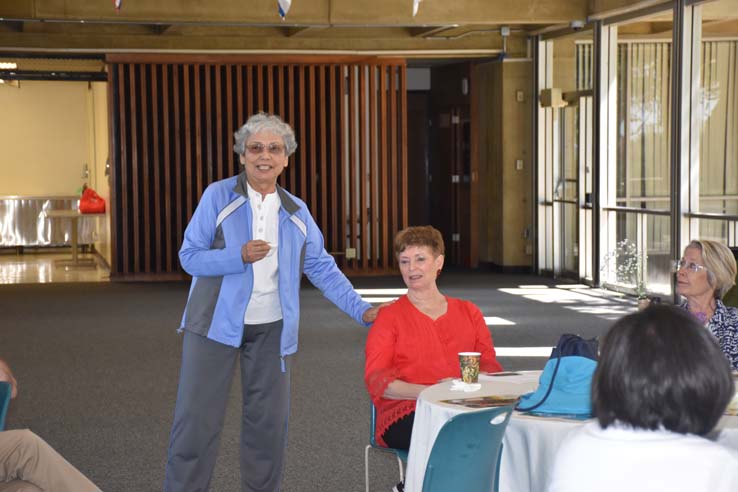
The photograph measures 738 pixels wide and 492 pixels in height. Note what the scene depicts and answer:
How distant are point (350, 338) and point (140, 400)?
119 inches

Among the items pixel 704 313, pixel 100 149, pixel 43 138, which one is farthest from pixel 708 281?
pixel 43 138

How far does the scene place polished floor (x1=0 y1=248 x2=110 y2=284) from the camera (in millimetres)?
15586

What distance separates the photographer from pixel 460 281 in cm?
1475

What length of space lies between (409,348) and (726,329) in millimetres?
1543

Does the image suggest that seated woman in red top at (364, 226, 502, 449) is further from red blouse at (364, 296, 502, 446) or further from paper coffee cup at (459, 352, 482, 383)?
paper coffee cup at (459, 352, 482, 383)

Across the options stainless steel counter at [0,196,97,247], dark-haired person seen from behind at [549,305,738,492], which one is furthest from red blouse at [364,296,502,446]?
stainless steel counter at [0,196,97,247]

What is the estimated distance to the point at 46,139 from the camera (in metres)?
21.6

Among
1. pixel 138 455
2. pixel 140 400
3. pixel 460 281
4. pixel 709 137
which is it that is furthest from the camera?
pixel 460 281

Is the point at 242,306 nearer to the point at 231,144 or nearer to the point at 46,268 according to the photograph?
the point at 231,144

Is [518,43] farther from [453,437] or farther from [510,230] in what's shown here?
[453,437]

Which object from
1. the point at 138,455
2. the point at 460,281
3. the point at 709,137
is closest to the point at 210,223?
the point at 138,455

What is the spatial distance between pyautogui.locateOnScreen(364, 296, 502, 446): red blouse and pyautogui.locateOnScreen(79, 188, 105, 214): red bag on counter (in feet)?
45.5

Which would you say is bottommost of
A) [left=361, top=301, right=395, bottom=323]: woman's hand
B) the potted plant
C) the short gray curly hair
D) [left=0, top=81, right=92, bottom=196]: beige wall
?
the potted plant

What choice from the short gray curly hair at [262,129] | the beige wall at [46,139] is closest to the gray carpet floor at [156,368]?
the short gray curly hair at [262,129]
